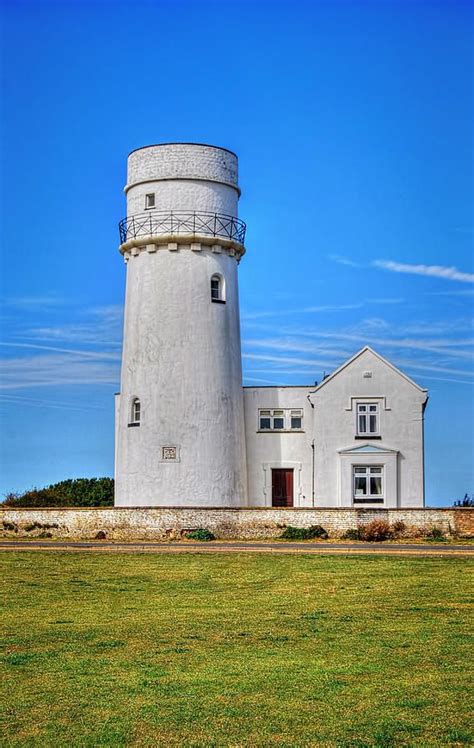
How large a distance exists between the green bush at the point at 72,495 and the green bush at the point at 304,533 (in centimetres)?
1472

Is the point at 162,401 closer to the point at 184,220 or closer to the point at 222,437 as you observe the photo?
the point at 222,437

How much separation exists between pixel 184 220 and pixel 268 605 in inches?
1033

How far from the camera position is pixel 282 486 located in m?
44.7

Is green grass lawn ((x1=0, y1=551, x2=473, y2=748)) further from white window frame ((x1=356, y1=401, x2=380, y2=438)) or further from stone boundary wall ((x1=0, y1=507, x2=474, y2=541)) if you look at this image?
white window frame ((x1=356, y1=401, x2=380, y2=438))

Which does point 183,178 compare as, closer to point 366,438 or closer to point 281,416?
point 281,416

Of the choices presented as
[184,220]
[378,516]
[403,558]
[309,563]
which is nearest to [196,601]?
[309,563]

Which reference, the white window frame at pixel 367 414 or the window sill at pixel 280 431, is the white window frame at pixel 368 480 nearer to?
the white window frame at pixel 367 414

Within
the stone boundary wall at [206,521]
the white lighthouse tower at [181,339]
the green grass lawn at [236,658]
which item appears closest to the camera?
the green grass lawn at [236,658]

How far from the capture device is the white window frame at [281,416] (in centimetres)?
4462

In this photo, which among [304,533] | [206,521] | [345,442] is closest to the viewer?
[304,533]

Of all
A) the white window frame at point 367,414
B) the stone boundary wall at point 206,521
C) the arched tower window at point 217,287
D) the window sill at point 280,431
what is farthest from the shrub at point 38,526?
the white window frame at point 367,414

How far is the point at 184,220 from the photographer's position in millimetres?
43281

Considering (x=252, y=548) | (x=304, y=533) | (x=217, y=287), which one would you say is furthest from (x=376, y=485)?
(x=252, y=548)

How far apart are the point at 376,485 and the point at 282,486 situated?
4.20m
